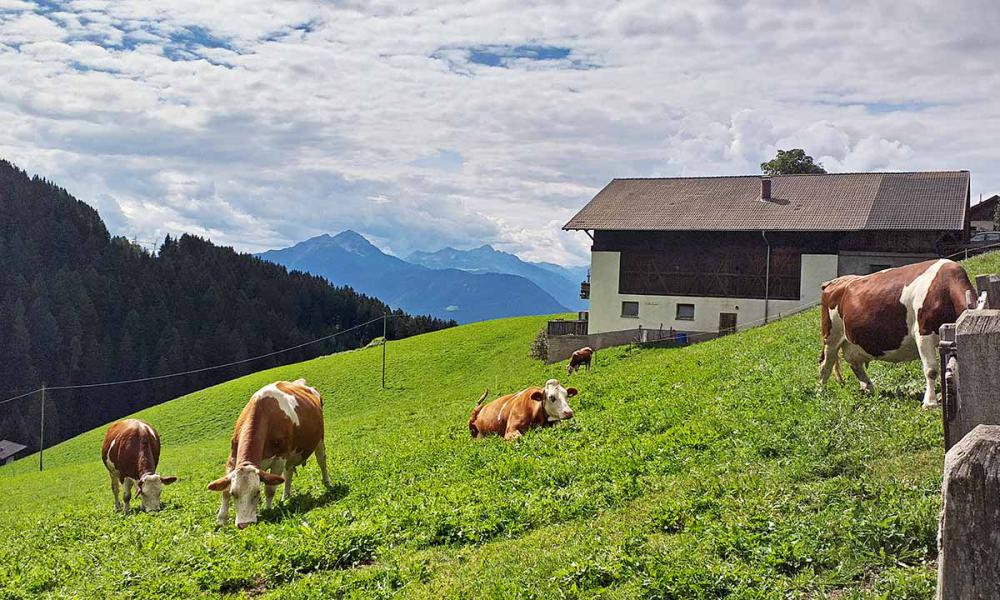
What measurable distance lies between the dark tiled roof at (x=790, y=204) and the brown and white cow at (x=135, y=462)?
3549 centimetres

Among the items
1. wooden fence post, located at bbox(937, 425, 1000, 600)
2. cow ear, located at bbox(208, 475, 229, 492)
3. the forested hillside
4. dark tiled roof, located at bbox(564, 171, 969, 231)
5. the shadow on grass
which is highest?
dark tiled roof, located at bbox(564, 171, 969, 231)

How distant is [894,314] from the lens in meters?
11.6

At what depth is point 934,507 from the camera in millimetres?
6516

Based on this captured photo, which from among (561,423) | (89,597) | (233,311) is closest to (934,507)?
(89,597)

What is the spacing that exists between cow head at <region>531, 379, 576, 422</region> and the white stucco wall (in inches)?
1295

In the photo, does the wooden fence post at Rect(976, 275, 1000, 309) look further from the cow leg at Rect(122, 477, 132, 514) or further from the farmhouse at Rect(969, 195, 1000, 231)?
the farmhouse at Rect(969, 195, 1000, 231)

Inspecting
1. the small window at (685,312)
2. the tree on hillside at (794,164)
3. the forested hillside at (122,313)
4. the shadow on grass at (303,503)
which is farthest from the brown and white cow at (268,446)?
the forested hillside at (122,313)

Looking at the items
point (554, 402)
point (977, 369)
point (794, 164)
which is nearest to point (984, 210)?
point (794, 164)

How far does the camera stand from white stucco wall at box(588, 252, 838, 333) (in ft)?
150

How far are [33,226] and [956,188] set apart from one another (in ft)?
586

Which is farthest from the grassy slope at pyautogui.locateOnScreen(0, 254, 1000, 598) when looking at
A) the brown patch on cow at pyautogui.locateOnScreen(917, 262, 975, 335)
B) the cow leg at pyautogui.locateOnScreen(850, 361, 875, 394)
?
the brown patch on cow at pyautogui.locateOnScreen(917, 262, 975, 335)

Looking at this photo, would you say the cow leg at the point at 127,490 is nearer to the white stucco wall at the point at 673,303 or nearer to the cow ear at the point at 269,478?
the cow ear at the point at 269,478

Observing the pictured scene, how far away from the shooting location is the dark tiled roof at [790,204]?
44.9 metres

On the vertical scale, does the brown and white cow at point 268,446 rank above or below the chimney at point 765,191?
below
